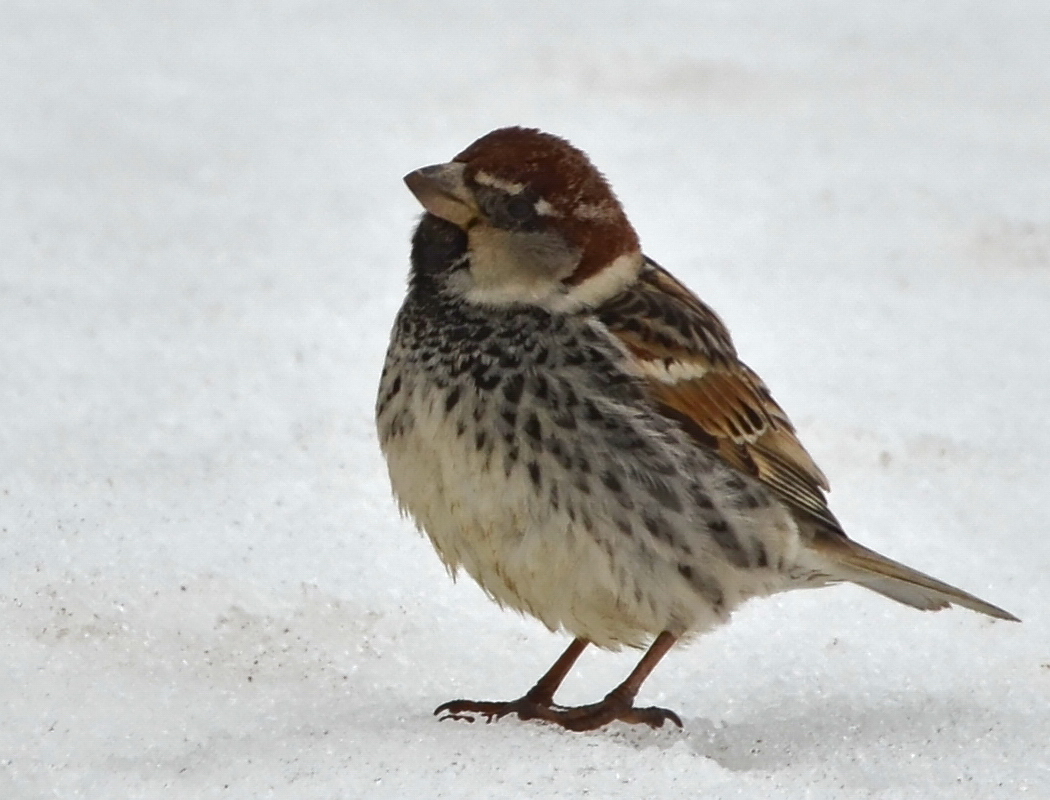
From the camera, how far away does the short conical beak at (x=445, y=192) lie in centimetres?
368

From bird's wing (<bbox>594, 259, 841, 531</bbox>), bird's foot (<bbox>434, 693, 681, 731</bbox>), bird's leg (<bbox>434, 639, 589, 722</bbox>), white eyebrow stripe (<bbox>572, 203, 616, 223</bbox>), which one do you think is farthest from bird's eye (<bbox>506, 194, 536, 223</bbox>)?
bird's foot (<bbox>434, 693, 681, 731</bbox>)

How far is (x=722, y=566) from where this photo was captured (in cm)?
376

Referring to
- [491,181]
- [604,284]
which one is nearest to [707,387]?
[604,284]

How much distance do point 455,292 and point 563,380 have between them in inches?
13.3

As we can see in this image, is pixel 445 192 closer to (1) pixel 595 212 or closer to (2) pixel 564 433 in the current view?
(1) pixel 595 212

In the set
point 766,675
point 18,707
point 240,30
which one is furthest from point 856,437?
point 240,30

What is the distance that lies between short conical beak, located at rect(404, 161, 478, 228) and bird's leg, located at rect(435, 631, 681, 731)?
1.04 meters

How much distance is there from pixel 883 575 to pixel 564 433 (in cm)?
100

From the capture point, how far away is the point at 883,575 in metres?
4.03

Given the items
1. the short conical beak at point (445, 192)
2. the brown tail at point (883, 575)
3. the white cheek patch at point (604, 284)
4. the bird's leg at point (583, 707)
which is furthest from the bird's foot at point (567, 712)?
the short conical beak at point (445, 192)

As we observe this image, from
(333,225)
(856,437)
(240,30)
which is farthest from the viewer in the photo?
(240,30)

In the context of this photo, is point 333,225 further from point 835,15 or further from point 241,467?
Result: point 835,15

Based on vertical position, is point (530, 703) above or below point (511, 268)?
below

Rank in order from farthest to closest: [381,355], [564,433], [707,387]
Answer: [381,355]
[707,387]
[564,433]
